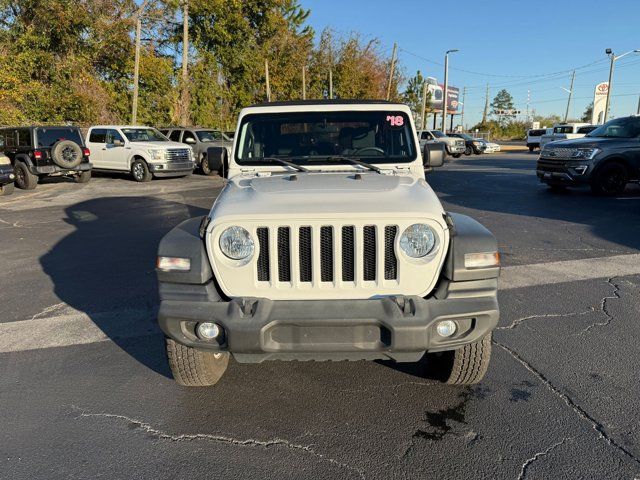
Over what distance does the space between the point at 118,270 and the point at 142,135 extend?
12.1m

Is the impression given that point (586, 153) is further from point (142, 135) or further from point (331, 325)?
point (142, 135)

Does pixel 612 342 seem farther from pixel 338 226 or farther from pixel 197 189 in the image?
pixel 197 189

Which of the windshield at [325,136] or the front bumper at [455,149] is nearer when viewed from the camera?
the windshield at [325,136]

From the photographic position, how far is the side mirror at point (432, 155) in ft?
13.9

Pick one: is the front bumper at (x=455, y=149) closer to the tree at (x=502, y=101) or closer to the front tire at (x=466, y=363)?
the front tire at (x=466, y=363)

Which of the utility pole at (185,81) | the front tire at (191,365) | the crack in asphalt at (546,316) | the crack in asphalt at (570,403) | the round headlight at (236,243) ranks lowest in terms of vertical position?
the crack in asphalt at (570,403)

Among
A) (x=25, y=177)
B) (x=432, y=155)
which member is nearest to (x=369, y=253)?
(x=432, y=155)

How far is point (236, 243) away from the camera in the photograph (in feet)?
9.05

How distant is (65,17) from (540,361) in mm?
26499

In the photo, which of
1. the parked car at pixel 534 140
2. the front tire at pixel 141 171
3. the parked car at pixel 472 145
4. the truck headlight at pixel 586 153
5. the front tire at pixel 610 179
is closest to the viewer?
the truck headlight at pixel 586 153

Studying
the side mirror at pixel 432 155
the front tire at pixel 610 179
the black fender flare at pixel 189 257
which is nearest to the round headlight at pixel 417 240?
the black fender flare at pixel 189 257

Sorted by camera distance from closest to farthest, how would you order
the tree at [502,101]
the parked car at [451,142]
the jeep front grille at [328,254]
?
1. the jeep front grille at [328,254]
2. the parked car at [451,142]
3. the tree at [502,101]

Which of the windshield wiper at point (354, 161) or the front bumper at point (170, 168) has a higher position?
the windshield wiper at point (354, 161)

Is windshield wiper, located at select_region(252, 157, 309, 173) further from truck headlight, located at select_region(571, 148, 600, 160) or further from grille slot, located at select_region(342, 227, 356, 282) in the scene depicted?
truck headlight, located at select_region(571, 148, 600, 160)
